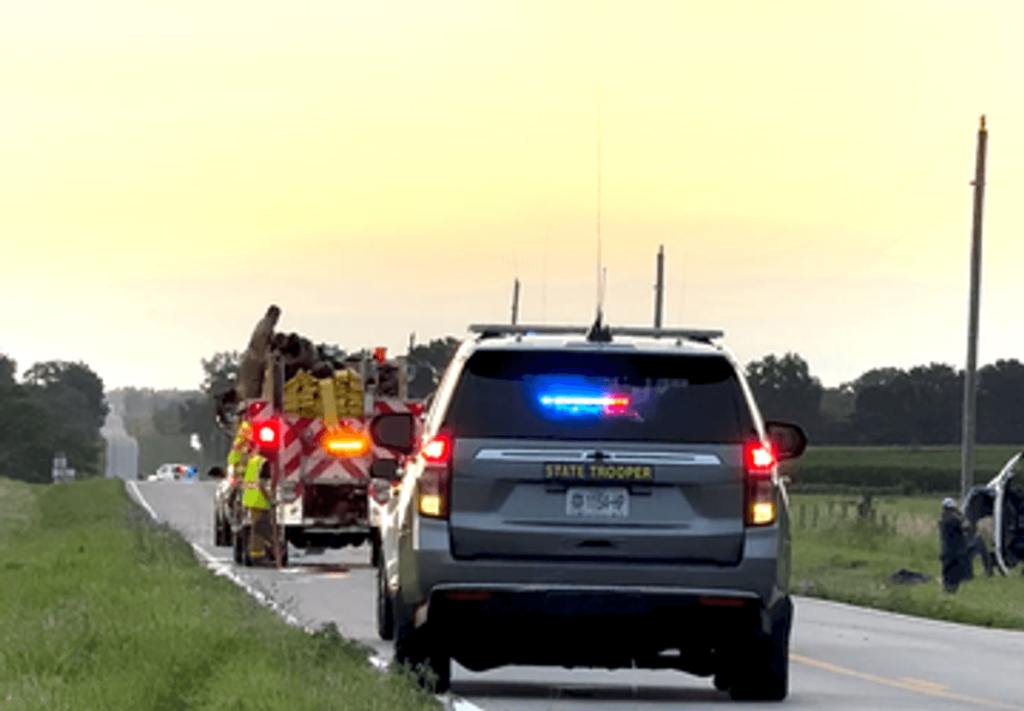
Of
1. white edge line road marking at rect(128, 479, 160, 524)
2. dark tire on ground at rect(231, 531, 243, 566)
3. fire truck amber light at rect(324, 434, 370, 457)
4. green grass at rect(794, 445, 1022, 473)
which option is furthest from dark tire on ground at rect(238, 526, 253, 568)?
green grass at rect(794, 445, 1022, 473)

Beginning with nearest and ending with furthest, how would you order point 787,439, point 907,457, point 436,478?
point 436,478
point 787,439
point 907,457

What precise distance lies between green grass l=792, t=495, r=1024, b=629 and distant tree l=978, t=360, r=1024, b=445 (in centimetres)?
12209

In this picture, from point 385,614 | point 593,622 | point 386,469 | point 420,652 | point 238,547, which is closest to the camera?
point 593,622

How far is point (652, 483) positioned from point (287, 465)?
1917 cm

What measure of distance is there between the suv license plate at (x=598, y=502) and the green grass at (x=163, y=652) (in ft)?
4.24

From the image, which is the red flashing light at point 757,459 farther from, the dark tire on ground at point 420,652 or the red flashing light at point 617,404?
the dark tire on ground at point 420,652

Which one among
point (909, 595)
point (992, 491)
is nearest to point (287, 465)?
point (909, 595)

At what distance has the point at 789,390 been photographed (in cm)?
18950

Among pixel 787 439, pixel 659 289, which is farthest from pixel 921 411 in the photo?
pixel 787 439

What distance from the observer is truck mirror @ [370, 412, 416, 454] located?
599 inches

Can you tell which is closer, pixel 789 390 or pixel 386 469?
pixel 386 469

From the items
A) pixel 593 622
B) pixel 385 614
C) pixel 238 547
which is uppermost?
pixel 593 622

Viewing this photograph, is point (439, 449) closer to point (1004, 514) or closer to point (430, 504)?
point (430, 504)

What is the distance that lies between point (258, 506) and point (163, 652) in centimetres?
1824
